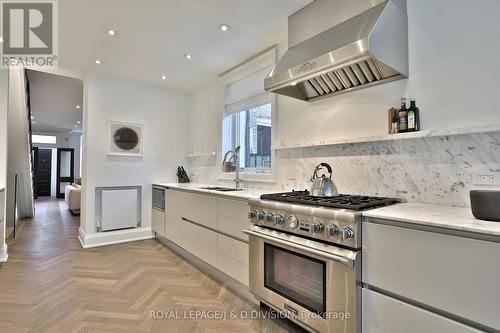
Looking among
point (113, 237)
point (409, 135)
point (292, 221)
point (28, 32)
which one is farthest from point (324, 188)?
point (113, 237)

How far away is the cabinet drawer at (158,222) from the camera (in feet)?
12.7

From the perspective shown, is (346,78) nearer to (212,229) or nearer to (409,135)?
(409,135)

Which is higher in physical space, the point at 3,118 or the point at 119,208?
the point at 3,118

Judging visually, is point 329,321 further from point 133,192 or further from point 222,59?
point 133,192

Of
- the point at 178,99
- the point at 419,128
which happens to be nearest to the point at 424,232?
the point at 419,128

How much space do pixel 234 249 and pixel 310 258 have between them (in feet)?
3.03

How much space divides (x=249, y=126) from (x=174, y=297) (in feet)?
7.46

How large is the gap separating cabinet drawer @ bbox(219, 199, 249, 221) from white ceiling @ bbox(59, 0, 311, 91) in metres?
1.65

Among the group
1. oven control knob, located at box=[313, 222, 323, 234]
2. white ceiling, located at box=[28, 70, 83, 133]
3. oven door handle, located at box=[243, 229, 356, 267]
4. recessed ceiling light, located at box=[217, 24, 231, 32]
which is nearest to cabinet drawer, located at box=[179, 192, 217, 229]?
oven door handle, located at box=[243, 229, 356, 267]

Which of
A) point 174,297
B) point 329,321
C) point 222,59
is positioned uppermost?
point 222,59

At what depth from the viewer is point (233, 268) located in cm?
243

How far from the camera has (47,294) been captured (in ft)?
7.73

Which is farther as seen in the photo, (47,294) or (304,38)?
(47,294)

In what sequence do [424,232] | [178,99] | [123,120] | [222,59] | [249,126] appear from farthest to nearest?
[178,99] → [123,120] → [249,126] → [222,59] → [424,232]
